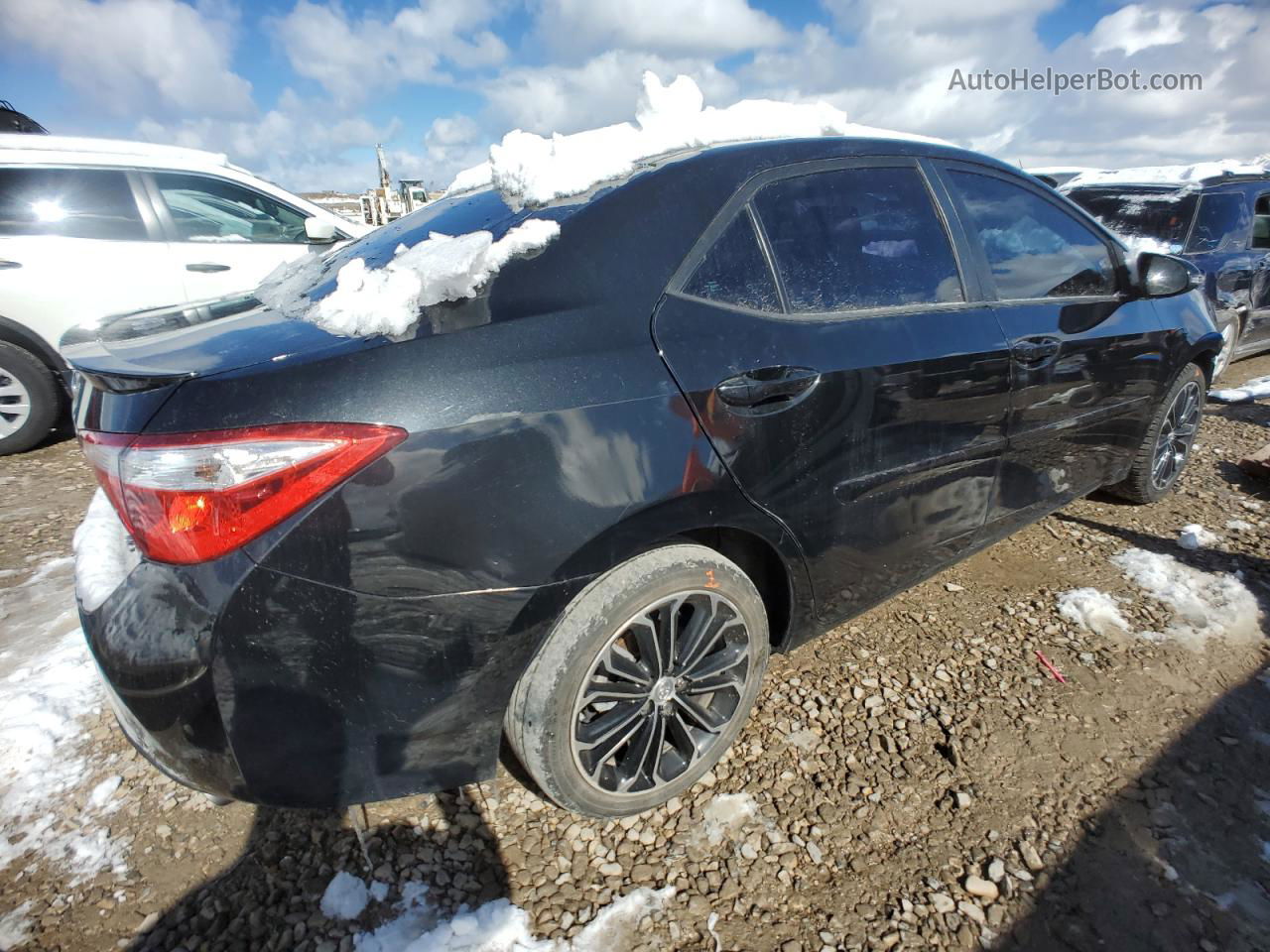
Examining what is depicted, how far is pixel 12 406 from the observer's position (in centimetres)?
453

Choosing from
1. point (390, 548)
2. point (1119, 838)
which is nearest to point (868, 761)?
point (1119, 838)

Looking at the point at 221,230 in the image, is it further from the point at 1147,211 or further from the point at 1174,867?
the point at 1147,211

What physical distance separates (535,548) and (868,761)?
1315mm

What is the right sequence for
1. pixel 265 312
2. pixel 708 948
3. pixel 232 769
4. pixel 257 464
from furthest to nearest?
1. pixel 265 312
2. pixel 708 948
3. pixel 232 769
4. pixel 257 464

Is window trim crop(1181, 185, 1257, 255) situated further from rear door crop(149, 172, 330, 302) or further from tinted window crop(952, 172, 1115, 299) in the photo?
rear door crop(149, 172, 330, 302)

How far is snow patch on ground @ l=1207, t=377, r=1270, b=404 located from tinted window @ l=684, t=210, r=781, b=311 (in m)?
5.41

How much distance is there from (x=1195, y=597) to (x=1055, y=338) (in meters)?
1.34

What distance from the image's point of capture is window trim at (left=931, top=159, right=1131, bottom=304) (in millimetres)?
2443

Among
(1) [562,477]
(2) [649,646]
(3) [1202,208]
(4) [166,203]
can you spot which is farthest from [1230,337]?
(4) [166,203]

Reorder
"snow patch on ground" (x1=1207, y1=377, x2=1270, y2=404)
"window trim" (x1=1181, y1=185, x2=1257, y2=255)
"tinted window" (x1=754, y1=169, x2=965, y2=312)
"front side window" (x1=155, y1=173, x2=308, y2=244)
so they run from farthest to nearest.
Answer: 1. "snow patch on ground" (x1=1207, y1=377, x2=1270, y2=404)
2. "window trim" (x1=1181, y1=185, x2=1257, y2=255)
3. "front side window" (x1=155, y1=173, x2=308, y2=244)
4. "tinted window" (x1=754, y1=169, x2=965, y2=312)

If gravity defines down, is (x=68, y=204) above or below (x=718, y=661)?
above

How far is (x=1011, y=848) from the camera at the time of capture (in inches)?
72.2

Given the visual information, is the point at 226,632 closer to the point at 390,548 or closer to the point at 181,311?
the point at 390,548

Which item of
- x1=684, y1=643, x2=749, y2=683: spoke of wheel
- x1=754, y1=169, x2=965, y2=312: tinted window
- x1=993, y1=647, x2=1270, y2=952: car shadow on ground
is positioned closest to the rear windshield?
x1=754, y1=169, x2=965, y2=312: tinted window
